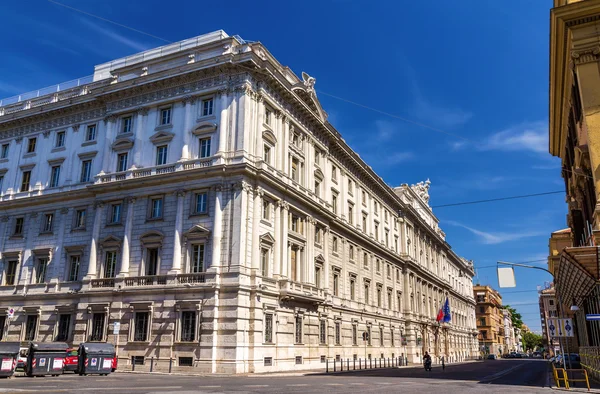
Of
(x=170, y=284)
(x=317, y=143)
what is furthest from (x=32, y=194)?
(x=317, y=143)

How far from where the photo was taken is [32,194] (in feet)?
145

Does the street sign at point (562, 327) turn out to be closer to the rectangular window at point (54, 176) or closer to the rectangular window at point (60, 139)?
the rectangular window at point (54, 176)

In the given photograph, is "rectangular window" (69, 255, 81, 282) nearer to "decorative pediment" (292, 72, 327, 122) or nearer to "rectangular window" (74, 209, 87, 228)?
"rectangular window" (74, 209, 87, 228)

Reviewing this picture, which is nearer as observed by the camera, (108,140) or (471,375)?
(471,375)

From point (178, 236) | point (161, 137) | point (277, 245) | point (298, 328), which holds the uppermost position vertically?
point (161, 137)

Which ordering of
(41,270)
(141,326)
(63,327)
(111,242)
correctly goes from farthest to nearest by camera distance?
(41,270), (63,327), (111,242), (141,326)

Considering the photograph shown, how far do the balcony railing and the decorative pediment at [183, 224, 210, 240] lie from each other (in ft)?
14.8

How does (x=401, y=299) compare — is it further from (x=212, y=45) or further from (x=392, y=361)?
(x=212, y=45)

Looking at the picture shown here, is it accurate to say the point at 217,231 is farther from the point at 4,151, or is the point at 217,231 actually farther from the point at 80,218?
the point at 4,151

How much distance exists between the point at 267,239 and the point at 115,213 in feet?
40.3

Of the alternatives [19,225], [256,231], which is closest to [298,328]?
[256,231]

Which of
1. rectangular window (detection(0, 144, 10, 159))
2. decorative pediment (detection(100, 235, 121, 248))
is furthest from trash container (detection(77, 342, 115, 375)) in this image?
rectangular window (detection(0, 144, 10, 159))

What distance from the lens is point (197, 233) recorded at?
35.4m

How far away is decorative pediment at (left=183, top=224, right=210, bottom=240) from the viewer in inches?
1380
